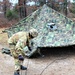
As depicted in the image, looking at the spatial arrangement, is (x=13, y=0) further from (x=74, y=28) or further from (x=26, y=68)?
(x=26, y=68)

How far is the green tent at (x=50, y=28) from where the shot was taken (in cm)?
904

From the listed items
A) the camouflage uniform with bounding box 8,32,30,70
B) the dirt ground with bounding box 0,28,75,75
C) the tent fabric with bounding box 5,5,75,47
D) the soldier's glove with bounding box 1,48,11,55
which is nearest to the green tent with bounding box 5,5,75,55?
the tent fabric with bounding box 5,5,75,47

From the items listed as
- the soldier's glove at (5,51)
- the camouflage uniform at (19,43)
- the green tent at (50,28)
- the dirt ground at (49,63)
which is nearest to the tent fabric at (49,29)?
the green tent at (50,28)

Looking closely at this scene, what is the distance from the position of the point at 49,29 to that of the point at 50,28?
7cm

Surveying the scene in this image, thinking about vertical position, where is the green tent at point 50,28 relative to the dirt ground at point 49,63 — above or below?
above

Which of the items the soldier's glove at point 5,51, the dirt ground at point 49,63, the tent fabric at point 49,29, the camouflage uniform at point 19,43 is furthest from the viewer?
the soldier's glove at point 5,51

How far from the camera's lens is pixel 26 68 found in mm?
7301

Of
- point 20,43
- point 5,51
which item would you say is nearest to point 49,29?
point 5,51

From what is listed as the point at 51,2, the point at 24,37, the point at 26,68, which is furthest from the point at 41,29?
the point at 51,2

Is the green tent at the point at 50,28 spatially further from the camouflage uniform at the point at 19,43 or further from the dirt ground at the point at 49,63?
the camouflage uniform at the point at 19,43

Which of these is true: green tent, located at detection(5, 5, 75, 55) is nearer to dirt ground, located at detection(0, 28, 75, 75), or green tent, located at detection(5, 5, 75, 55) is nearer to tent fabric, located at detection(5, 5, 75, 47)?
tent fabric, located at detection(5, 5, 75, 47)

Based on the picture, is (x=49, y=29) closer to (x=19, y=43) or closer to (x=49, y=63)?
(x=49, y=63)

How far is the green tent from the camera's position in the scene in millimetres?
9039

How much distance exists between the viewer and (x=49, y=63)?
8195 millimetres
